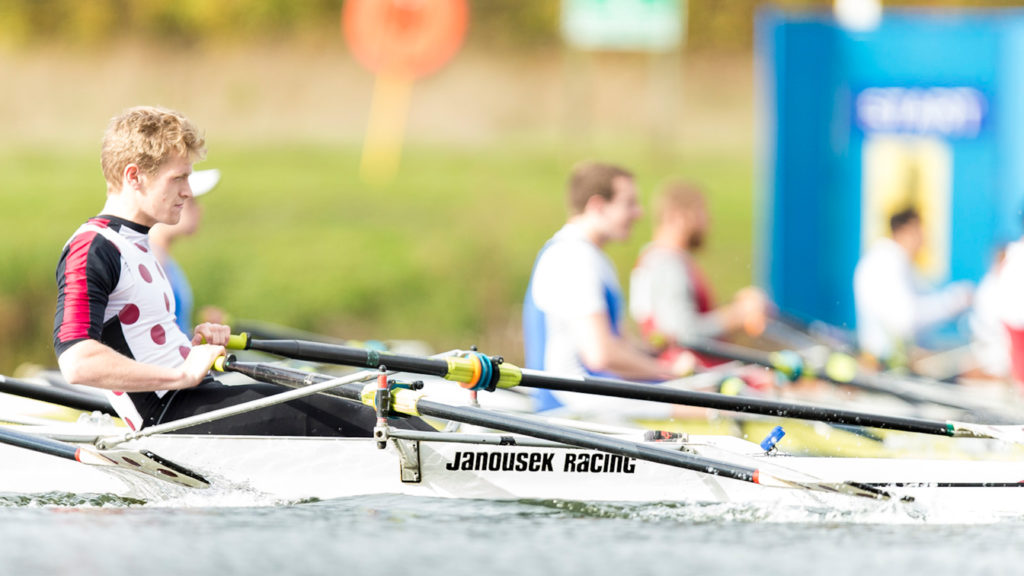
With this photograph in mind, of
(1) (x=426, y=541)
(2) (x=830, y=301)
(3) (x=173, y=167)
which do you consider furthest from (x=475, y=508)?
(2) (x=830, y=301)

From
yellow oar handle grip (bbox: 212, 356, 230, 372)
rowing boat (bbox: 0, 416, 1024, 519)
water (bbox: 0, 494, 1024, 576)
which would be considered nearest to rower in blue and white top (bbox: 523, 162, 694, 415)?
rowing boat (bbox: 0, 416, 1024, 519)

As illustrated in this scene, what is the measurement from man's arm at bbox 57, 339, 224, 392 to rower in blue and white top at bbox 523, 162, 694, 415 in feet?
7.77

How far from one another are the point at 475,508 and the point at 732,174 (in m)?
17.2

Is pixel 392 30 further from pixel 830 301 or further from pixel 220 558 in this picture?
pixel 220 558

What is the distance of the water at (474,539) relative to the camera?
5109mm

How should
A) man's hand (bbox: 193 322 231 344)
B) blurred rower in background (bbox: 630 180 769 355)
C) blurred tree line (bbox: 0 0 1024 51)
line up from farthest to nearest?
blurred tree line (bbox: 0 0 1024 51)
blurred rower in background (bbox: 630 180 769 355)
man's hand (bbox: 193 322 231 344)

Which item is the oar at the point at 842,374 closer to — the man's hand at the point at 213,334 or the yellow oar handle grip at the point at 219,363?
the man's hand at the point at 213,334

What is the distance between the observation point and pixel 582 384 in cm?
612

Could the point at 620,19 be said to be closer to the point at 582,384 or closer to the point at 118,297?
the point at 582,384

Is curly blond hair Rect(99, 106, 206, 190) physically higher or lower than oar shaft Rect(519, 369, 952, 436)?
higher

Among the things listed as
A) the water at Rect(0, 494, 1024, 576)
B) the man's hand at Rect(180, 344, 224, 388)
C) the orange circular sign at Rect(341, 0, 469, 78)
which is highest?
the orange circular sign at Rect(341, 0, 469, 78)

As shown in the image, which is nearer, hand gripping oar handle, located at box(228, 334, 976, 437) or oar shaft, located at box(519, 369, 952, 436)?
hand gripping oar handle, located at box(228, 334, 976, 437)

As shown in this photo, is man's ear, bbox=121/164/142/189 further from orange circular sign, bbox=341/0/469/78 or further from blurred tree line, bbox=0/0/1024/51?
blurred tree line, bbox=0/0/1024/51

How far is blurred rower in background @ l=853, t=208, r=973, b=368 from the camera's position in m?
10.9
